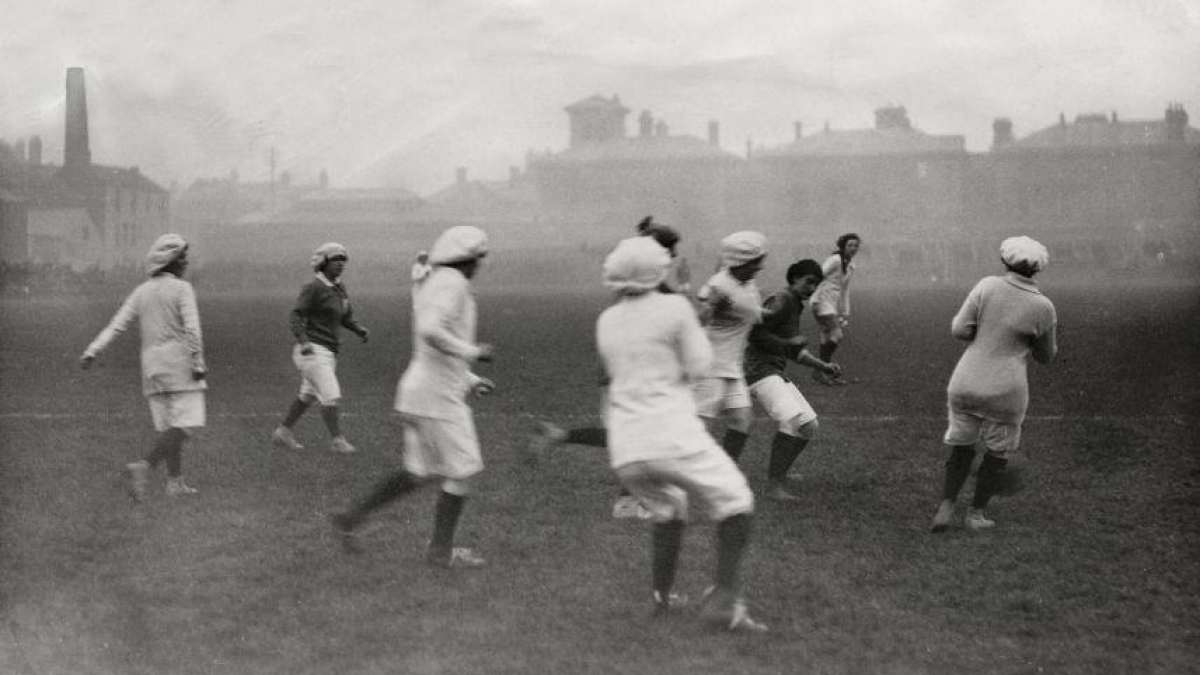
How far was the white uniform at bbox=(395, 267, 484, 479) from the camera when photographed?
5.36 meters

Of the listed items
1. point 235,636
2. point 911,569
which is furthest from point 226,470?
point 911,569

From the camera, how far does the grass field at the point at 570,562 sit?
172 inches

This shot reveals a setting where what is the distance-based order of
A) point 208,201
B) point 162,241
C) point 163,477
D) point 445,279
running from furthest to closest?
point 208,201, point 163,477, point 162,241, point 445,279

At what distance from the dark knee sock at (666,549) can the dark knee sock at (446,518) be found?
3.92 ft

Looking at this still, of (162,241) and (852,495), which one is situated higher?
Result: (162,241)

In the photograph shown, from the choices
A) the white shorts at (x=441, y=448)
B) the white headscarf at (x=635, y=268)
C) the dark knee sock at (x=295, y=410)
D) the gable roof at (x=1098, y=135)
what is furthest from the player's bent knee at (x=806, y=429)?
the gable roof at (x=1098, y=135)

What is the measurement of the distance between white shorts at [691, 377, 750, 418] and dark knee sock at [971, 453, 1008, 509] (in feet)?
4.42

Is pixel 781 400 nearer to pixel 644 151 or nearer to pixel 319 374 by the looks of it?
pixel 319 374

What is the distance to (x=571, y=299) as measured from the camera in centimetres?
3919

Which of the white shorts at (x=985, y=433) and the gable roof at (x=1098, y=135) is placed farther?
the gable roof at (x=1098, y=135)

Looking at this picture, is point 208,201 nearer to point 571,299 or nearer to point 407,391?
point 571,299

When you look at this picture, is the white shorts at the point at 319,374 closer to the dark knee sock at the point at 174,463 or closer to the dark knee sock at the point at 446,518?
the dark knee sock at the point at 174,463

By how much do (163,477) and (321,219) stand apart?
64.9 m

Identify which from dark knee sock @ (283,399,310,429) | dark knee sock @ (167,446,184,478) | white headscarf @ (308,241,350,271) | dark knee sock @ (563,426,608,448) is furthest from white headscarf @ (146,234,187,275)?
dark knee sock @ (563,426,608,448)
